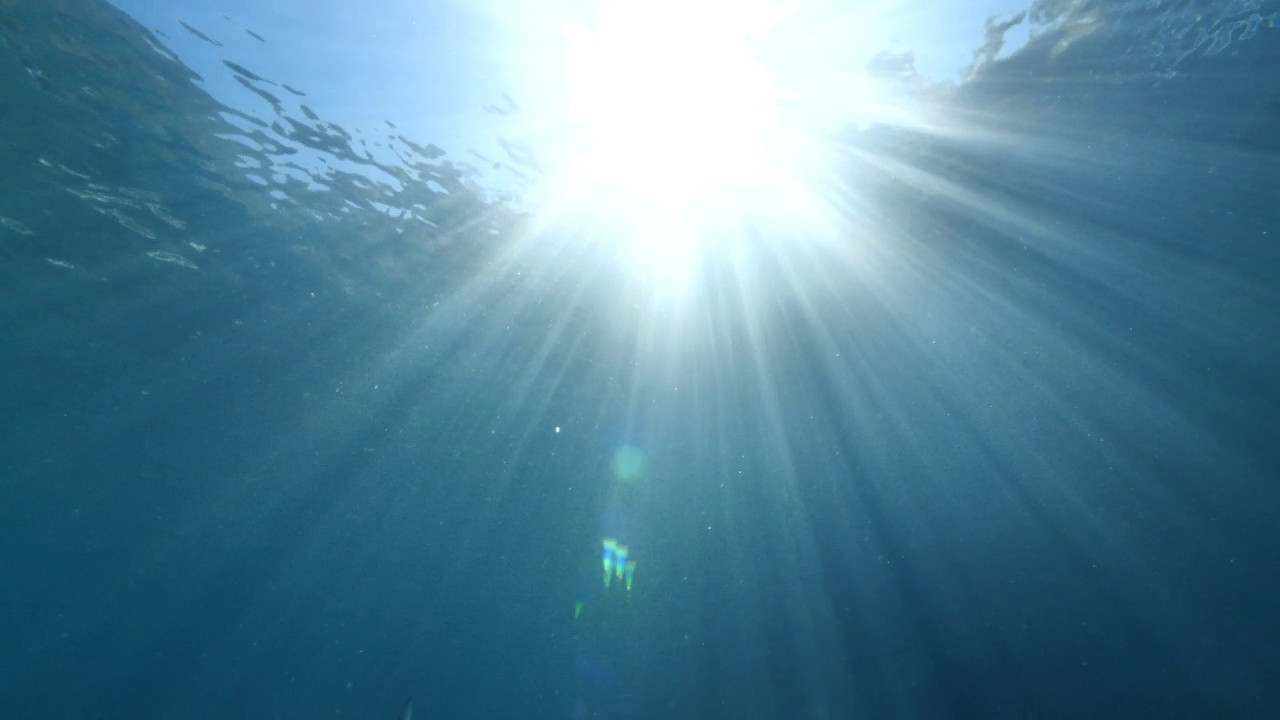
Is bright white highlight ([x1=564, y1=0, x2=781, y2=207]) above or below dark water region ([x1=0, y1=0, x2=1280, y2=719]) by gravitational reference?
above

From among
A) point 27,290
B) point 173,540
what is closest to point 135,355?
point 27,290

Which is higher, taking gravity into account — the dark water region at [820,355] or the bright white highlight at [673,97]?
the bright white highlight at [673,97]

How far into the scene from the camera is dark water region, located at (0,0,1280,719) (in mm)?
10172

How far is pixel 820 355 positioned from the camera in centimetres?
1636

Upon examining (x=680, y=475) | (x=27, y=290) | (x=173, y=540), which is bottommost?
(x=173, y=540)

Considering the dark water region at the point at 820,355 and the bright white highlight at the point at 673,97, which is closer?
the bright white highlight at the point at 673,97

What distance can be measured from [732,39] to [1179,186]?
7.62 m

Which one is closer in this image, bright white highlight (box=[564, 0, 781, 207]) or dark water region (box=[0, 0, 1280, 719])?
bright white highlight (box=[564, 0, 781, 207])

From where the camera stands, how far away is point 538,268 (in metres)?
14.8

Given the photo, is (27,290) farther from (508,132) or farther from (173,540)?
(173,540)

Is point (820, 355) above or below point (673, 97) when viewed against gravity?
below

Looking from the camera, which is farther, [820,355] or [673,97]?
[820,355]

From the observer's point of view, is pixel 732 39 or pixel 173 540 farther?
pixel 173 540

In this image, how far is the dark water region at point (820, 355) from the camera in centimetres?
1017
